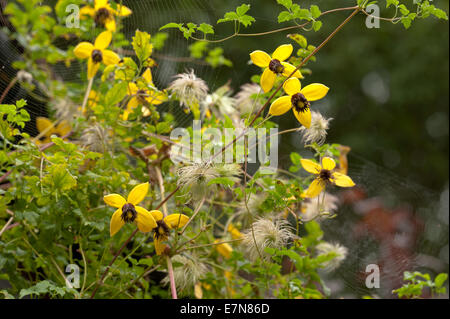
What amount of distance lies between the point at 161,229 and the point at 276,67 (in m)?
0.24

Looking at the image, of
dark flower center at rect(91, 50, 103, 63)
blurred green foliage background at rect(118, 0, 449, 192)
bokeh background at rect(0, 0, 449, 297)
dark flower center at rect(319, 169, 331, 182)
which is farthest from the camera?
blurred green foliage background at rect(118, 0, 449, 192)

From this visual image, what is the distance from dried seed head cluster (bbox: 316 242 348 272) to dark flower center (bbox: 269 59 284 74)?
42 centimetres

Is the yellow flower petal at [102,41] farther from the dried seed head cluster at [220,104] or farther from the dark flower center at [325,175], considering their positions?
the dark flower center at [325,175]

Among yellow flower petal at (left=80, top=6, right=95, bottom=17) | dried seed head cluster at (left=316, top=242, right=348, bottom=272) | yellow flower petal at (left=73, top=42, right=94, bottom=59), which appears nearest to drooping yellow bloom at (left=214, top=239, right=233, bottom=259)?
dried seed head cluster at (left=316, top=242, right=348, bottom=272)

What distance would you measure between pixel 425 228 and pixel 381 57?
224 centimetres

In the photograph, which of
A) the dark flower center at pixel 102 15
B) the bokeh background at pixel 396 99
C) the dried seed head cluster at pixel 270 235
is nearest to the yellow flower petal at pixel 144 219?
the dried seed head cluster at pixel 270 235

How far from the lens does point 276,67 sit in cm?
56

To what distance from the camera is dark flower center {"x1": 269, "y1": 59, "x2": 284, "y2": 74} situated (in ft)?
1.82

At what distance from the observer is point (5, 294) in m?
0.59

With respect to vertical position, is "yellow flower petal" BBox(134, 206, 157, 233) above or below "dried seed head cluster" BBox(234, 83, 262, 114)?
Answer: below

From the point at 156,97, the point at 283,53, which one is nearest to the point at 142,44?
the point at 156,97

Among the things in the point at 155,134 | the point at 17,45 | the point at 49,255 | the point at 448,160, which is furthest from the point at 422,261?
the point at 448,160

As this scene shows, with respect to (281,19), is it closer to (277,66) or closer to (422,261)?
(277,66)

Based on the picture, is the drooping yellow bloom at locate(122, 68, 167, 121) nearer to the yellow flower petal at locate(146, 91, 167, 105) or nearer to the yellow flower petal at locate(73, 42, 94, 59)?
the yellow flower petal at locate(146, 91, 167, 105)
